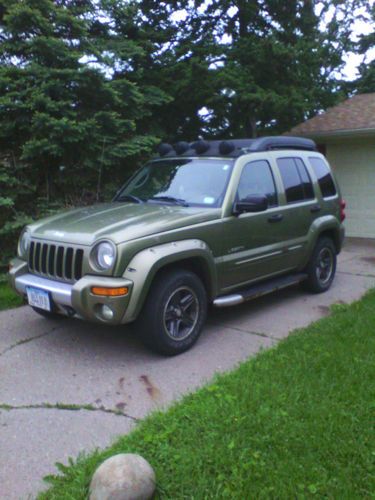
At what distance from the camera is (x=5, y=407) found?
359 centimetres

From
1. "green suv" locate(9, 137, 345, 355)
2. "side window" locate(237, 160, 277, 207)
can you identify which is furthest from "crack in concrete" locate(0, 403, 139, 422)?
"side window" locate(237, 160, 277, 207)

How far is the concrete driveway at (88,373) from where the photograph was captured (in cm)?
312

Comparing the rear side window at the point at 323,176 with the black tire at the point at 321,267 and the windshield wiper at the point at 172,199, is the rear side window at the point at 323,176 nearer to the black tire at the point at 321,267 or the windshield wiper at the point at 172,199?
the black tire at the point at 321,267

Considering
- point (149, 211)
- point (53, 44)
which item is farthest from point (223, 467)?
point (53, 44)

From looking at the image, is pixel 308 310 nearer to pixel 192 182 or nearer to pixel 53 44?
pixel 192 182

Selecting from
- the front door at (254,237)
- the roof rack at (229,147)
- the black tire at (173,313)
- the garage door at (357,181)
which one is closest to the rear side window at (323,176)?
the roof rack at (229,147)

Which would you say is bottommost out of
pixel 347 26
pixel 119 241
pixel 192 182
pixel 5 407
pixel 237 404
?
pixel 5 407

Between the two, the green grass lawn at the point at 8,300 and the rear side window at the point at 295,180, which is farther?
the green grass lawn at the point at 8,300

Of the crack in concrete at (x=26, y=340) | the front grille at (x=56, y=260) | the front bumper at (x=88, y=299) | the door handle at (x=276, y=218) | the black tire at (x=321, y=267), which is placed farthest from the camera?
the black tire at (x=321, y=267)

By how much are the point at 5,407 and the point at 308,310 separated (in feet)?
11.9

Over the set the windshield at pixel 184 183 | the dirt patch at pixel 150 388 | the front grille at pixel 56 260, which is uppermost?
the windshield at pixel 184 183

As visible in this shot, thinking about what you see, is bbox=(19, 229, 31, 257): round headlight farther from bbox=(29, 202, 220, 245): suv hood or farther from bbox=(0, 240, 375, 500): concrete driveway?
bbox=(0, 240, 375, 500): concrete driveway

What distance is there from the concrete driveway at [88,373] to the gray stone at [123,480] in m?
0.45

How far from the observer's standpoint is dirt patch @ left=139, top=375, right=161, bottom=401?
377 centimetres
